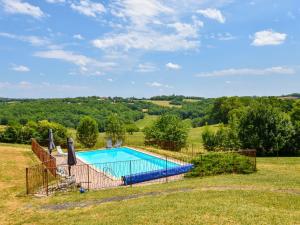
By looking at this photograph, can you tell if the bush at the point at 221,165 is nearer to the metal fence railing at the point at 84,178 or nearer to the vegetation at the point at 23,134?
the metal fence railing at the point at 84,178

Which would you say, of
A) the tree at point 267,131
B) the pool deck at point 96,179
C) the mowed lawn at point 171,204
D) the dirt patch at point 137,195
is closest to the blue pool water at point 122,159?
the pool deck at point 96,179

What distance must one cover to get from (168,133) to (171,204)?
85.5ft

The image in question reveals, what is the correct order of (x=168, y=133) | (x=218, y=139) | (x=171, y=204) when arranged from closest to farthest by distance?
(x=171, y=204) → (x=168, y=133) → (x=218, y=139)

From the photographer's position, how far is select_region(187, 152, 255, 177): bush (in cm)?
1767

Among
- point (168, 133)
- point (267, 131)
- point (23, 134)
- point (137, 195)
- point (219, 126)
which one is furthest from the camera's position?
point (219, 126)

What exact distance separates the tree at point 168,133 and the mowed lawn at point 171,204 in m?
19.4

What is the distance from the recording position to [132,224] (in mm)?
8984

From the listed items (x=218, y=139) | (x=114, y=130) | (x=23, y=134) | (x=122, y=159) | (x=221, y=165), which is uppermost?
(x=114, y=130)

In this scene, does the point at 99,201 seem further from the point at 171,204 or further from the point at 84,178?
the point at 84,178

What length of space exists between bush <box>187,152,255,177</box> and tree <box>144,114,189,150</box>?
51.5 feet

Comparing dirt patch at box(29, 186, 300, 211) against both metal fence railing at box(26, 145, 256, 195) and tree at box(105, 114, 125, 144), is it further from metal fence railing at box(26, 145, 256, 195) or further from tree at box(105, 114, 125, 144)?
tree at box(105, 114, 125, 144)

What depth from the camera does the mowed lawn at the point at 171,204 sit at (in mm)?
9281

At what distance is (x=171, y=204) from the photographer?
10.8 m

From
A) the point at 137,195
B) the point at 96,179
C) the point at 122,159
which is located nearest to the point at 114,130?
the point at 122,159
